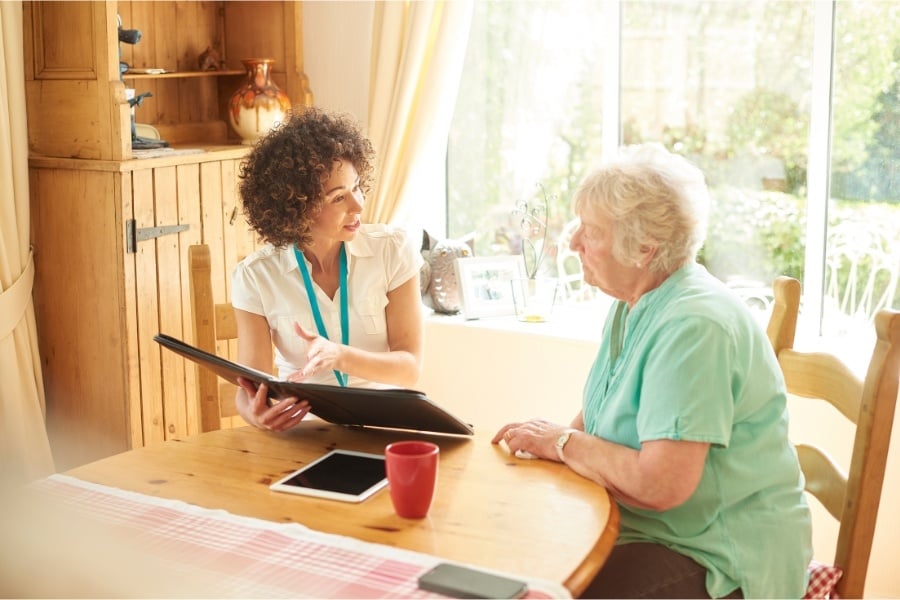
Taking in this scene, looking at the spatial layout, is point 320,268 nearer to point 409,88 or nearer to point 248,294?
point 248,294

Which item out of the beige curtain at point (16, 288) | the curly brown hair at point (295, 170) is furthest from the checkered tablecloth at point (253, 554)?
the beige curtain at point (16, 288)

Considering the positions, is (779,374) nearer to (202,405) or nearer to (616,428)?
(616,428)

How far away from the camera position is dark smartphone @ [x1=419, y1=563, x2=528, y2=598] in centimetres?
117

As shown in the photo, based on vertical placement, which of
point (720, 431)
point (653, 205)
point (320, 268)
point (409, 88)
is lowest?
point (720, 431)

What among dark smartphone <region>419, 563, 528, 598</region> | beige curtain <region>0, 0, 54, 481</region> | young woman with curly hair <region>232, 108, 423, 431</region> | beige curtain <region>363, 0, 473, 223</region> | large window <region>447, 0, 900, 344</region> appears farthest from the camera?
beige curtain <region>363, 0, 473, 223</region>

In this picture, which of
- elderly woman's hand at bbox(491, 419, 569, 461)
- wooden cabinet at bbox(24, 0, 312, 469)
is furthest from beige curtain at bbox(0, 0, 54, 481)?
elderly woman's hand at bbox(491, 419, 569, 461)

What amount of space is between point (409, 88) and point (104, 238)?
1049 mm

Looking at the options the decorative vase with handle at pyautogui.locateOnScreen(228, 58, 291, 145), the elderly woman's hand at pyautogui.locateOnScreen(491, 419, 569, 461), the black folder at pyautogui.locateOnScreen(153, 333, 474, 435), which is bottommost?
the elderly woman's hand at pyautogui.locateOnScreen(491, 419, 569, 461)

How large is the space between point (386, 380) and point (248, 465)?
0.50 metres

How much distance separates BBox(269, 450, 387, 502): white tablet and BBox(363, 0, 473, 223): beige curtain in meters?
1.72

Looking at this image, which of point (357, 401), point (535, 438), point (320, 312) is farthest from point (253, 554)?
point (320, 312)

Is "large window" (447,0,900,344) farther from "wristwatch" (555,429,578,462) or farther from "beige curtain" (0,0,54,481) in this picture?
"wristwatch" (555,429,578,462)

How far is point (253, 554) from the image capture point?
4.30 feet

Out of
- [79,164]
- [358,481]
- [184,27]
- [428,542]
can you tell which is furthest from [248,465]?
[184,27]
